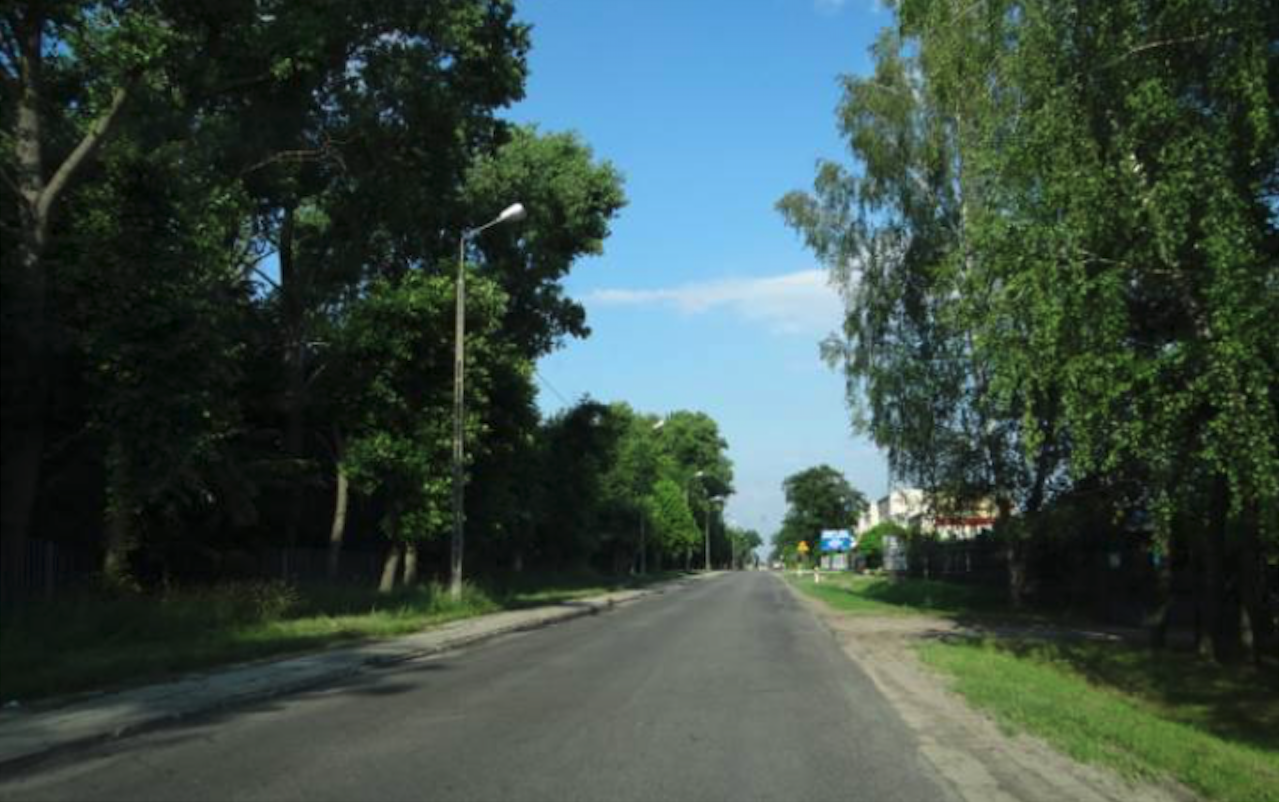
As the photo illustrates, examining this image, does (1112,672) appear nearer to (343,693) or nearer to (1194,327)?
(1194,327)

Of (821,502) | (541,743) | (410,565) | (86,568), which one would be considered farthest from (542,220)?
(821,502)

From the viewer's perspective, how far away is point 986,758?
968 centimetres

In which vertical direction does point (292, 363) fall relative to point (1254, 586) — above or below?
above

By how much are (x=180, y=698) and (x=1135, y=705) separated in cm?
1190

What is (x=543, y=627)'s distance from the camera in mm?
28203

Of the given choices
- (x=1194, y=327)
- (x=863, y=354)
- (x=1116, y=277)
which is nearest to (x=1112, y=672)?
(x=1194, y=327)

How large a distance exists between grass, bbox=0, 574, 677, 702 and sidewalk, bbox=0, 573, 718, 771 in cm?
78

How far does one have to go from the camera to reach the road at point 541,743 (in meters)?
8.34

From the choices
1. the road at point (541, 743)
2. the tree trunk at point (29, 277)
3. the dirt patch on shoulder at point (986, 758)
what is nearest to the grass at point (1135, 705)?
the dirt patch on shoulder at point (986, 758)

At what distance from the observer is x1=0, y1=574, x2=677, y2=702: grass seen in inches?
589

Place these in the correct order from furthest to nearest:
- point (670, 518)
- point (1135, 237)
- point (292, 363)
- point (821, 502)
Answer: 1. point (821, 502)
2. point (670, 518)
3. point (292, 363)
4. point (1135, 237)

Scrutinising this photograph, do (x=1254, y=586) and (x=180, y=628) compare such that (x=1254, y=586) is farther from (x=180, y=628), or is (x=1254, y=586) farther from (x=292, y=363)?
(x=292, y=363)

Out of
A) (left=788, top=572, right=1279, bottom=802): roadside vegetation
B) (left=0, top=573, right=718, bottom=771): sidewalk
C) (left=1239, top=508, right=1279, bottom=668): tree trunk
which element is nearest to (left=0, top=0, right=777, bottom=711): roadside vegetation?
(left=0, top=573, right=718, bottom=771): sidewalk

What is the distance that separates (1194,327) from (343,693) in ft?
40.7
